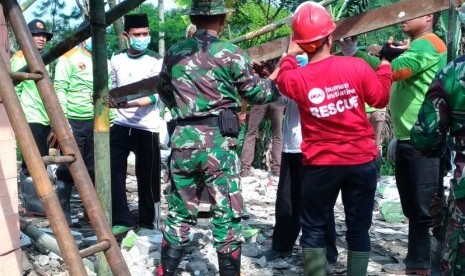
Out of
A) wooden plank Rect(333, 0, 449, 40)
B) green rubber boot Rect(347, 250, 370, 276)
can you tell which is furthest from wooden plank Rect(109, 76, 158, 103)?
green rubber boot Rect(347, 250, 370, 276)

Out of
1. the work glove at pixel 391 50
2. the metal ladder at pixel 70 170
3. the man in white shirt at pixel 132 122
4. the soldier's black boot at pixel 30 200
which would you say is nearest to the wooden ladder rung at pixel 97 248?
the metal ladder at pixel 70 170

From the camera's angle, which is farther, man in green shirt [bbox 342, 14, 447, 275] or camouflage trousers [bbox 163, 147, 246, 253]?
man in green shirt [bbox 342, 14, 447, 275]

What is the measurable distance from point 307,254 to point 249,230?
1864 mm

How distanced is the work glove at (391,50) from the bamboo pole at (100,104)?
71.5 inches

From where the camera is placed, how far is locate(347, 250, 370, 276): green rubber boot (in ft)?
13.8

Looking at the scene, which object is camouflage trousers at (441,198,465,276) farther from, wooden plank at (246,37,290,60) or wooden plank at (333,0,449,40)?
wooden plank at (246,37,290,60)

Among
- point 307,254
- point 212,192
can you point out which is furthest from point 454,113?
point 212,192

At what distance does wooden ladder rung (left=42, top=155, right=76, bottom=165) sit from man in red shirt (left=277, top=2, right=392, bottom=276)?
1.75 metres

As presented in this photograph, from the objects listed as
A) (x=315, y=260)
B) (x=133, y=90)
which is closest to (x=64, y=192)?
(x=133, y=90)

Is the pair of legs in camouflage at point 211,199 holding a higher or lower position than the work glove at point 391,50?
lower

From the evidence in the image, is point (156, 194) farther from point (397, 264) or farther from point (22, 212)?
point (397, 264)

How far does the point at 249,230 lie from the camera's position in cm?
603

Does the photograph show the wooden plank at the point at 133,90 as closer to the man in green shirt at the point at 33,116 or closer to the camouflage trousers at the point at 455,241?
the man in green shirt at the point at 33,116

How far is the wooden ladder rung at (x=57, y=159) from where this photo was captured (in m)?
2.45
